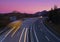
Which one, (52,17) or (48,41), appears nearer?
(48,41)

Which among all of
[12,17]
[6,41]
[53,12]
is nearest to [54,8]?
[53,12]

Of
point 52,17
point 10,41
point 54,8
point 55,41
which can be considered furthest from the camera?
point 54,8

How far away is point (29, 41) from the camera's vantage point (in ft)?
116

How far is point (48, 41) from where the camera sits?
3541 centimetres

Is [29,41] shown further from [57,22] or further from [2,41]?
[57,22]

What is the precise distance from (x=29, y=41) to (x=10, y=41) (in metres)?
3.39

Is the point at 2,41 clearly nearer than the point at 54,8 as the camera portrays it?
Yes

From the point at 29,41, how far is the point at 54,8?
2303 inches

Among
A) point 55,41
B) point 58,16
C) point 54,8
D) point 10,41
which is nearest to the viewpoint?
point 55,41

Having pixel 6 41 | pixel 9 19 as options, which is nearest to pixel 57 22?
pixel 9 19

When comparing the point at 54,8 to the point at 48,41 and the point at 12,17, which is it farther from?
the point at 48,41

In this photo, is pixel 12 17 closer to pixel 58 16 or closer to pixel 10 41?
pixel 58 16

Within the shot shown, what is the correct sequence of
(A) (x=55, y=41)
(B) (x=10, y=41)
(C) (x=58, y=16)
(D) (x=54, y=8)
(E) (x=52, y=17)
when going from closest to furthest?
(A) (x=55, y=41) → (B) (x=10, y=41) → (C) (x=58, y=16) → (E) (x=52, y=17) → (D) (x=54, y=8)

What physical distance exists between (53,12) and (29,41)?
52.9 metres
